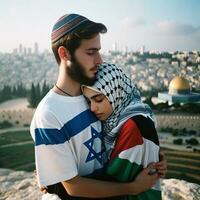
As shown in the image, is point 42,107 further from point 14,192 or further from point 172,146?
point 172,146

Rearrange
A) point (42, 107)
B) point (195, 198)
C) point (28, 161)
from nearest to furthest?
point (42, 107), point (195, 198), point (28, 161)

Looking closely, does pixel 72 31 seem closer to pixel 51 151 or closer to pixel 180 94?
pixel 51 151

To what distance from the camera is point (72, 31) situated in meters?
1.30

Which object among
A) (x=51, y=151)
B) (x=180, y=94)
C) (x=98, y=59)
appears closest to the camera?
(x=51, y=151)

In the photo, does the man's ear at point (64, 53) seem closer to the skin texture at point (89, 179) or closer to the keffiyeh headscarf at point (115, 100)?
the skin texture at point (89, 179)

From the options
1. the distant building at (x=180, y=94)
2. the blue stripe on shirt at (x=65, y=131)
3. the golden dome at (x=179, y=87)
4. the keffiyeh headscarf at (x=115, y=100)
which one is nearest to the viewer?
the blue stripe on shirt at (x=65, y=131)

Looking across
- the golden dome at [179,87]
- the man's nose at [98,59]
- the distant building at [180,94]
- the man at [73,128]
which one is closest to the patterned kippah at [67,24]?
the man at [73,128]

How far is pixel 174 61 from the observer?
49094mm

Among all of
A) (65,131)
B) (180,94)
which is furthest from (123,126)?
(180,94)

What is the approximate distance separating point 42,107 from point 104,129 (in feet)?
0.90

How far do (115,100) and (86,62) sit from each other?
187mm

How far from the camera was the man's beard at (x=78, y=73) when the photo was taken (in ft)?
4.34

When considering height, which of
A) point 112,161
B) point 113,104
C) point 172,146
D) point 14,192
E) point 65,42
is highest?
point 65,42

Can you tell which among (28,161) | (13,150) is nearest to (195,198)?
(28,161)
